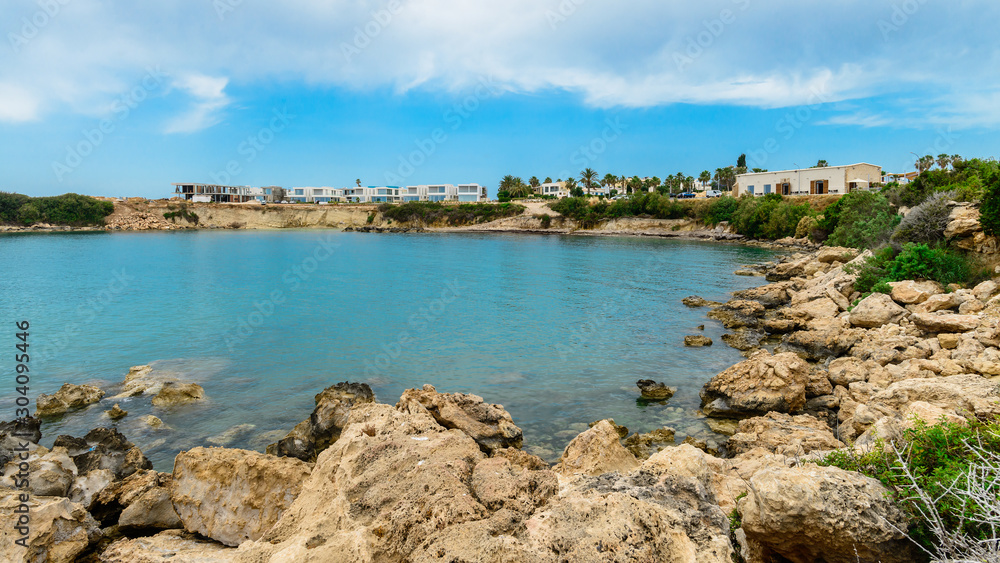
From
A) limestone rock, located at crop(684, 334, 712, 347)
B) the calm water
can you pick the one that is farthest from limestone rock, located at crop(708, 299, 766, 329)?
limestone rock, located at crop(684, 334, 712, 347)

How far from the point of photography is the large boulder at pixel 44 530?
243 inches

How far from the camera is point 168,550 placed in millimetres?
6320

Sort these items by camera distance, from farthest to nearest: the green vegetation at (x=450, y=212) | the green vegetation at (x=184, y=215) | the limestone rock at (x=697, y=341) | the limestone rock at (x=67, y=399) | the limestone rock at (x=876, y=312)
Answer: the green vegetation at (x=184, y=215)
the green vegetation at (x=450, y=212)
the limestone rock at (x=697, y=341)
the limestone rock at (x=876, y=312)
the limestone rock at (x=67, y=399)

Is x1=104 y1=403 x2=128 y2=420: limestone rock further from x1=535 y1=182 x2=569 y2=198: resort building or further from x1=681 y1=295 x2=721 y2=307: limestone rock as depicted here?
x1=535 y1=182 x2=569 y2=198: resort building

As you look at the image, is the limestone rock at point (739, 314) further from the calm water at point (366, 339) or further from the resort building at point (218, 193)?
the resort building at point (218, 193)

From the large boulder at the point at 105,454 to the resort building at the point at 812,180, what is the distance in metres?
89.8

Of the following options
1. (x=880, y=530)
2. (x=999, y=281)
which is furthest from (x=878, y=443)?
(x=999, y=281)

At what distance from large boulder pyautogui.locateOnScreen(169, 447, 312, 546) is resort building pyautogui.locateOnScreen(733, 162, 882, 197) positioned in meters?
89.2

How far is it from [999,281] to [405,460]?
2091cm

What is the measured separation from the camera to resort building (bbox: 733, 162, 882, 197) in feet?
280

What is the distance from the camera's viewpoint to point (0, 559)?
5.96 metres

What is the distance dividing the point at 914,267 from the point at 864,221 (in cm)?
2298

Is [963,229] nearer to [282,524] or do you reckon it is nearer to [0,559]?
[282,524]

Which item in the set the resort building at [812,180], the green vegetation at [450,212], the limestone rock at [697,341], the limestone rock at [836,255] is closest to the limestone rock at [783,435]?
the limestone rock at [697,341]
